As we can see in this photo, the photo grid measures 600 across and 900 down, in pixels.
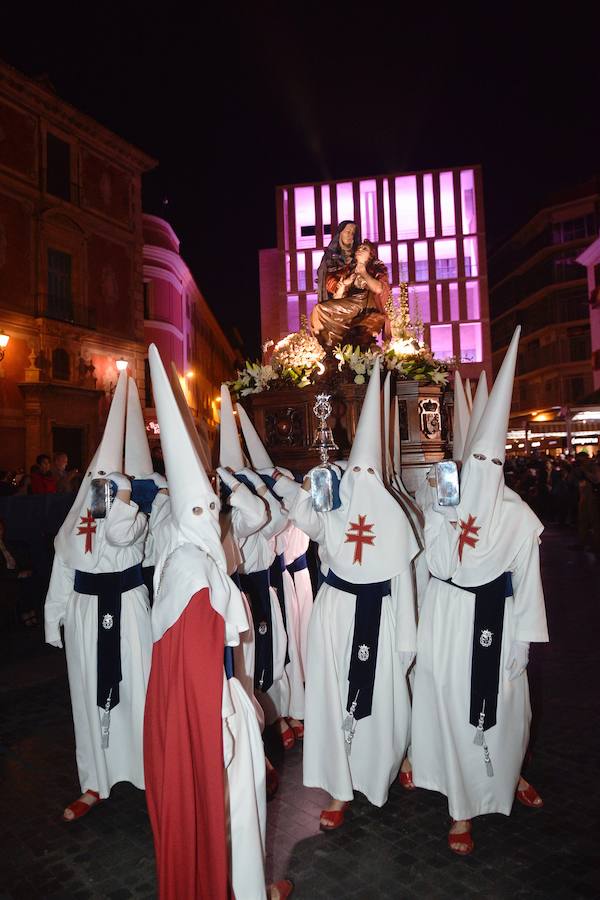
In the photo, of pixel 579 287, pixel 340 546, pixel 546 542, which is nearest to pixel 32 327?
pixel 546 542

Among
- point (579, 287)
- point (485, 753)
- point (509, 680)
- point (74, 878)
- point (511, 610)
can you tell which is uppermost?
point (579, 287)

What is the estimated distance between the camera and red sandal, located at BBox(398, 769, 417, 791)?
4078 mm

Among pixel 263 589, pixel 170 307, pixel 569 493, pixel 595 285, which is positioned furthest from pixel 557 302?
pixel 263 589

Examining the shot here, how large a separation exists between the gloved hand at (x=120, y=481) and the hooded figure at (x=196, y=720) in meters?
0.96

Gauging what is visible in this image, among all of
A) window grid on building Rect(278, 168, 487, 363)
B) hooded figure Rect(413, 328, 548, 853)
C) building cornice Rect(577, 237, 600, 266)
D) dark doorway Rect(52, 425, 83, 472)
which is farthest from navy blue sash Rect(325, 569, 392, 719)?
window grid on building Rect(278, 168, 487, 363)

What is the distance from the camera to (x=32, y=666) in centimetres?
669

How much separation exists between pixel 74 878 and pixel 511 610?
265cm

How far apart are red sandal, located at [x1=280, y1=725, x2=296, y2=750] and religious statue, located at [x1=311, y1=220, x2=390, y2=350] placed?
4936mm

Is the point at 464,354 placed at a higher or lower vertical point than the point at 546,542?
higher

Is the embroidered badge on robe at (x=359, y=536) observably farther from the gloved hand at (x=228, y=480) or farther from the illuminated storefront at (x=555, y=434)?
the illuminated storefront at (x=555, y=434)

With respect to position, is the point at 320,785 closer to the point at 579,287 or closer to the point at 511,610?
the point at 511,610

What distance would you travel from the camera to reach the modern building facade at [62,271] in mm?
21094

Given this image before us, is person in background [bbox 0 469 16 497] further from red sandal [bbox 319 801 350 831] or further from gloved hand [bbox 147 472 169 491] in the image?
red sandal [bbox 319 801 350 831]

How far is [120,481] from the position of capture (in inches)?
151
